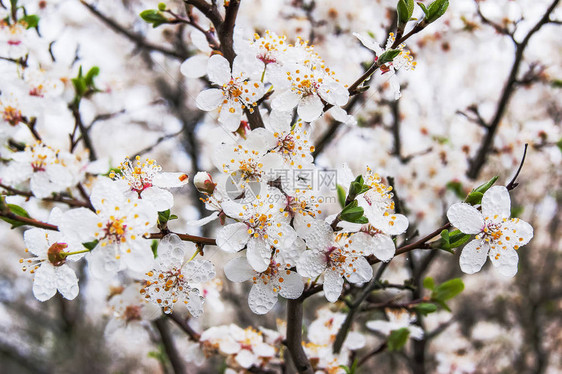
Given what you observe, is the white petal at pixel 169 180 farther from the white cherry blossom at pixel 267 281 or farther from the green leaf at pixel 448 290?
the green leaf at pixel 448 290

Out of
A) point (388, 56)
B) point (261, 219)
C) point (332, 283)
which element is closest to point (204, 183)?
point (261, 219)

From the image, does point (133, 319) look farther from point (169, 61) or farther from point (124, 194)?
point (169, 61)

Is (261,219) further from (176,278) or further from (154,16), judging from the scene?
(154,16)

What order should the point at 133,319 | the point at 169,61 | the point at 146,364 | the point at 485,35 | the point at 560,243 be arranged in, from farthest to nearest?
the point at 560,243
the point at 146,364
the point at 169,61
the point at 485,35
the point at 133,319

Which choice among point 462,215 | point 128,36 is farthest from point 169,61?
point 462,215

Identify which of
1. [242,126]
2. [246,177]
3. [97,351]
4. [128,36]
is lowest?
[246,177]

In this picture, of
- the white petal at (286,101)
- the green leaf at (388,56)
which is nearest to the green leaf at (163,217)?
the white petal at (286,101)

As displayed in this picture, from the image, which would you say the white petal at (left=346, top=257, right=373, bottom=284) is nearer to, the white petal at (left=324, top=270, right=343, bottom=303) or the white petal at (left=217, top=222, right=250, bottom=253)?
the white petal at (left=324, top=270, right=343, bottom=303)

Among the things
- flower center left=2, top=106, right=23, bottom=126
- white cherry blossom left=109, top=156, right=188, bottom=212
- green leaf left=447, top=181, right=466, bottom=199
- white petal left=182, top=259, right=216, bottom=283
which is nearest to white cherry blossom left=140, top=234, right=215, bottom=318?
white petal left=182, top=259, right=216, bottom=283
